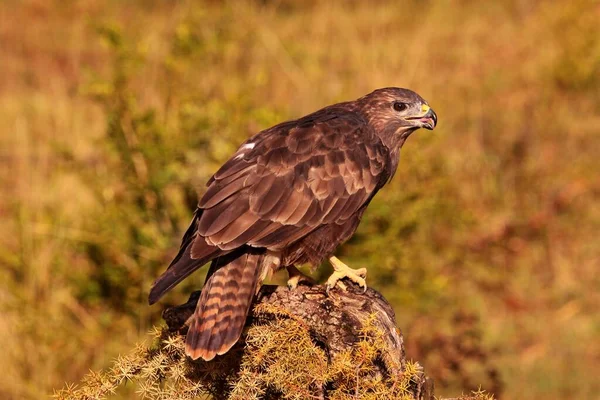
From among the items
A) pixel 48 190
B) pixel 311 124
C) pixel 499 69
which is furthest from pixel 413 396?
pixel 499 69

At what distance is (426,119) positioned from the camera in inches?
192

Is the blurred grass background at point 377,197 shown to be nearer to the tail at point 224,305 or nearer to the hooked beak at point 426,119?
A: the hooked beak at point 426,119

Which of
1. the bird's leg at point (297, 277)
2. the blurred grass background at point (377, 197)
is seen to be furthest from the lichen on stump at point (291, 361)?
the blurred grass background at point (377, 197)

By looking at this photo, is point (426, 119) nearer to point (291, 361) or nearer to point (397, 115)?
point (397, 115)

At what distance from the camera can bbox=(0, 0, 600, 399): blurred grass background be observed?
6.41 m

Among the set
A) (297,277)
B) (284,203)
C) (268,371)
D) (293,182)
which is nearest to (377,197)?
(297,277)

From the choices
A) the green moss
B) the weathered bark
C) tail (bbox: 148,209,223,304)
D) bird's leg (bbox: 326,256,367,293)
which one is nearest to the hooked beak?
bird's leg (bbox: 326,256,367,293)

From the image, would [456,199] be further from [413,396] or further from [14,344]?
[413,396]

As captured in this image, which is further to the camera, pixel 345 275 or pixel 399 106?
pixel 399 106

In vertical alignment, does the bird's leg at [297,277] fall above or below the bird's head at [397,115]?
below

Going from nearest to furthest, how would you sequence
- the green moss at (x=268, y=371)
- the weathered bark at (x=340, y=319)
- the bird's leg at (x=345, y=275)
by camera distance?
1. the green moss at (x=268, y=371)
2. the weathered bark at (x=340, y=319)
3. the bird's leg at (x=345, y=275)

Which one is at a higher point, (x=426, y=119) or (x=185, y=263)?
(x=426, y=119)

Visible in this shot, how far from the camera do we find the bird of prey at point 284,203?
3629 mm

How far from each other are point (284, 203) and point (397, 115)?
3.53ft
